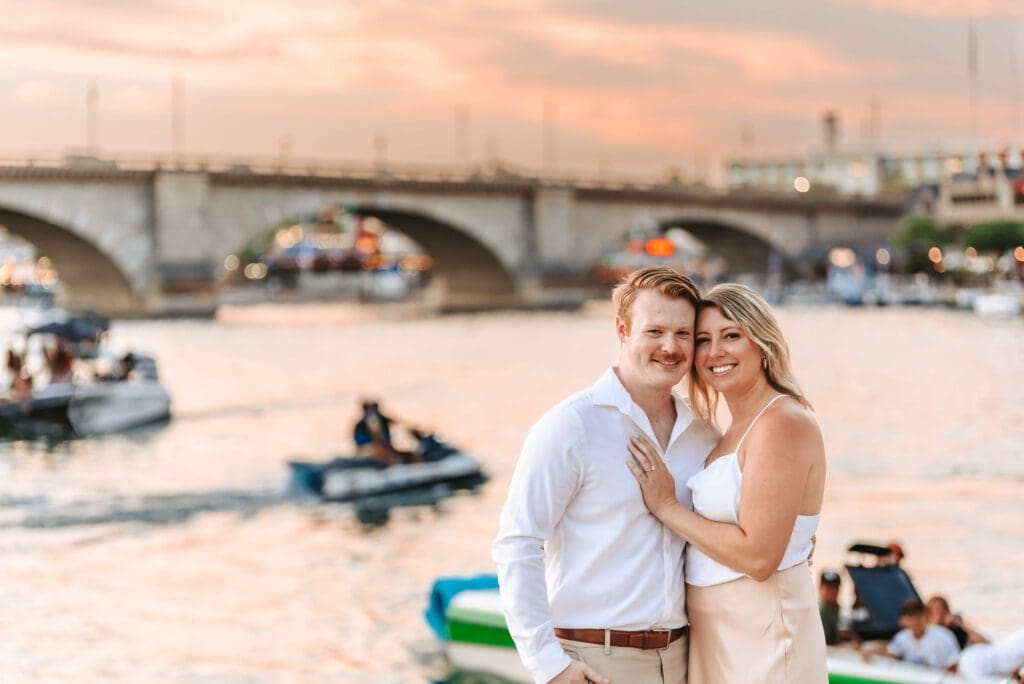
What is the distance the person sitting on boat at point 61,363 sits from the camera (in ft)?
110

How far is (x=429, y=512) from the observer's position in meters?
22.3

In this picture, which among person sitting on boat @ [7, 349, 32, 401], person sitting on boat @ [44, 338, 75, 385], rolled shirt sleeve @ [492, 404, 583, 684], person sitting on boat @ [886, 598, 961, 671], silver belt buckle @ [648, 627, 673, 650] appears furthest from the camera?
person sitting on boat @ [44, 338, 75, 385]

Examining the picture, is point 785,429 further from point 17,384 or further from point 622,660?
Answer: point 17,384

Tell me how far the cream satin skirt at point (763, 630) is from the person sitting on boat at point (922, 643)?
5.99m

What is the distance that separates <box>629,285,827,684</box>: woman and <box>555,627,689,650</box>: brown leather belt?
5.7 inches

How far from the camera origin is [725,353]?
469 centimetres

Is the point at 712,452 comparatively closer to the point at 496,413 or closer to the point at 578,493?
the point at 578,493

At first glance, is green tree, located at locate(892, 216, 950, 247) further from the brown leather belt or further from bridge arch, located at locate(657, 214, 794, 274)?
the brown leather belt

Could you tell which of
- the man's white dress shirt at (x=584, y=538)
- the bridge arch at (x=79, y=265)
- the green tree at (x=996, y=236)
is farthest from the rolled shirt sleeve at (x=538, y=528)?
the green tree at (x=996, y=236)

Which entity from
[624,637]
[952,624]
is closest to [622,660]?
[624,637]

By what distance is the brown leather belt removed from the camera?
15.1 ft

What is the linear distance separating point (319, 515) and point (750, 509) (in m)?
18.4

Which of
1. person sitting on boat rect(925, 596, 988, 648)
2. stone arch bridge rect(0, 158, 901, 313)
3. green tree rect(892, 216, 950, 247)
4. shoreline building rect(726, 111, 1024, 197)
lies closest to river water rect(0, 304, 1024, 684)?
person sitting on boat rect(925, 596, 988, 648)

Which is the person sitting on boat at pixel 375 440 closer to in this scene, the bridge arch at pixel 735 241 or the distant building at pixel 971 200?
the bridge arch at pixel 735 241
